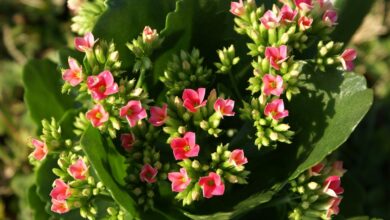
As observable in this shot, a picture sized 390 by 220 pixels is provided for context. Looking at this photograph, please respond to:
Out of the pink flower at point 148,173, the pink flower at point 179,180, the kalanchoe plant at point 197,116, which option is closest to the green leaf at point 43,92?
the kalanchoe plant at point 197,116

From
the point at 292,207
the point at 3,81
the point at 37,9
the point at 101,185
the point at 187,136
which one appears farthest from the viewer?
the point at 37,9

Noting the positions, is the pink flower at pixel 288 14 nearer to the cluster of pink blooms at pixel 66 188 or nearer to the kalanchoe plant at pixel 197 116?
the kalanchoe plant at pixel 197 116

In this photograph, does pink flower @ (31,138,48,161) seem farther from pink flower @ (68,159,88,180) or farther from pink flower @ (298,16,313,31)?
pink flower @ (298,16,313,31)

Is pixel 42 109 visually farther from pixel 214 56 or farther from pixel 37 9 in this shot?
pixel 37 9

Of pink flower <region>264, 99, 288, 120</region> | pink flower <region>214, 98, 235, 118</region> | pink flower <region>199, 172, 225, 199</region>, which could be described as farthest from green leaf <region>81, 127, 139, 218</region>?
pink flower <region>264, 99, 288, 120</region>

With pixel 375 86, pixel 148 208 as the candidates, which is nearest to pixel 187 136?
pixel 148 208

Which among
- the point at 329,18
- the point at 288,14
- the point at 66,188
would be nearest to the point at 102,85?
the point at 66,188

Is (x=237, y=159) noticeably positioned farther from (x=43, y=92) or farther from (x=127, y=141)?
(x=43, y=92)
